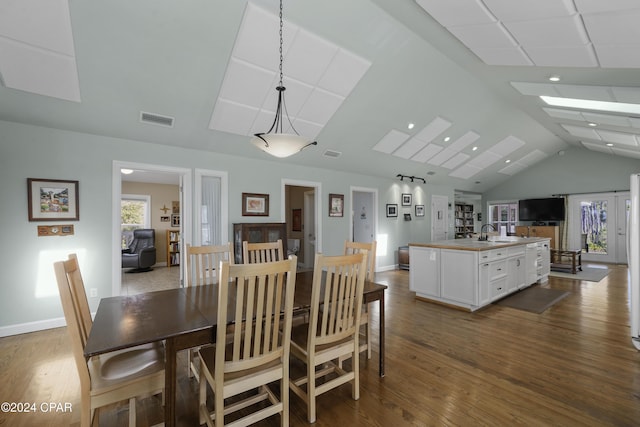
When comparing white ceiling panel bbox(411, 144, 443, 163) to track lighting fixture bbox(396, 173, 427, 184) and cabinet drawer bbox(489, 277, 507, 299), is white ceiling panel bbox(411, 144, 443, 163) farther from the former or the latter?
cabinet drawer bbox(489, 277, 507, 299)

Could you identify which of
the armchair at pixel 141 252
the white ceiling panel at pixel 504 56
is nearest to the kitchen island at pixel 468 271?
the white ceiling panel at pixel 504 56

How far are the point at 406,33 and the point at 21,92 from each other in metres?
3.99

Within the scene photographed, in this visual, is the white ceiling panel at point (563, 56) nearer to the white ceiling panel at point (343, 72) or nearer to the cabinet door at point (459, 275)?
the white ceiling panel at point (343, 72)

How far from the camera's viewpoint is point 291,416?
1914 millimetres

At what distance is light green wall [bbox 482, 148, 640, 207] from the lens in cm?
792

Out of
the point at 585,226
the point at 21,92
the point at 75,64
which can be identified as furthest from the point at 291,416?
the point at 585,226

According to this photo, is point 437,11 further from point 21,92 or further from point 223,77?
point 21,92

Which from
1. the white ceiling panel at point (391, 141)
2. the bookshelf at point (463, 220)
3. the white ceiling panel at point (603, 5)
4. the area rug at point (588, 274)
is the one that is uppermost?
the white ceiling panel at point (391, 141)

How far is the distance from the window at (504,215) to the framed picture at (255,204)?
888 centimetres

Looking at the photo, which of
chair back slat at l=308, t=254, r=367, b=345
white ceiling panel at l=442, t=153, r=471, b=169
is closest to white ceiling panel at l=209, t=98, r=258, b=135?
chair back slat at l=308, t=254, r=367, b=345

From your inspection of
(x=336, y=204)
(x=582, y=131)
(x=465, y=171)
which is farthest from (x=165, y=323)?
(x=465, y=171)

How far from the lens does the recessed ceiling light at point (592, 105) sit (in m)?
3.54

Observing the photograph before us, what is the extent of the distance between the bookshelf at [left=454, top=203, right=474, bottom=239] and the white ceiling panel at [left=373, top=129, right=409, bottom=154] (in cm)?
614

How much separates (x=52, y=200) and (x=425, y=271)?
5025mm
